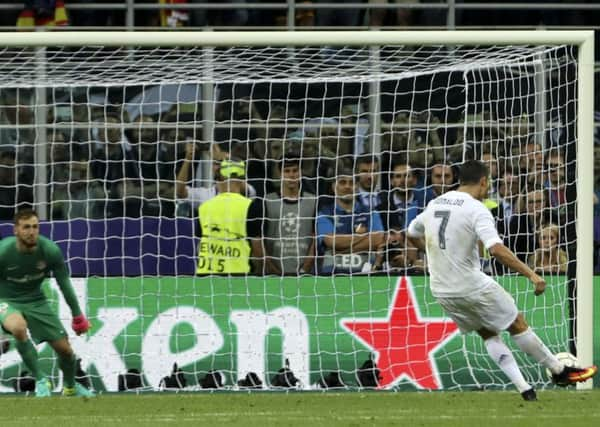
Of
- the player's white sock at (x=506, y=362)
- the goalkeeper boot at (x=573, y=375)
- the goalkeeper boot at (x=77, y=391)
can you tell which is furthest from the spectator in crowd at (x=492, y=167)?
the goalkeeper boot at (x=77, y=391)

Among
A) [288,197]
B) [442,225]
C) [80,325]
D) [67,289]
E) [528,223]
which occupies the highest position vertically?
[288,197]

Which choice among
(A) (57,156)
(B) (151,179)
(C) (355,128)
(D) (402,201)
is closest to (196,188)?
(B) (151,179)

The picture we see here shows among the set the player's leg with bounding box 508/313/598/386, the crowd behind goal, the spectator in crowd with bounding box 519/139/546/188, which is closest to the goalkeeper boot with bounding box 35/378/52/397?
the crowd behind goal

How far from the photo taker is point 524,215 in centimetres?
1335

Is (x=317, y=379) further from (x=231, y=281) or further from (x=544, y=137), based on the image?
(x=544, y=137)

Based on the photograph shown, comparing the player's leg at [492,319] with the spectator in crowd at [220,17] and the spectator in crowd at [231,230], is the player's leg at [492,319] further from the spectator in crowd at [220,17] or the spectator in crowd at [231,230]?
the spectator in crowd at [220,17]

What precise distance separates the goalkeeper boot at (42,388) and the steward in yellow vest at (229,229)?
1659 mm

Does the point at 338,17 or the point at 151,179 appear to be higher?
the point at 338,17

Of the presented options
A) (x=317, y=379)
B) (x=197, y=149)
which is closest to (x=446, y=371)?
(x=317, y=379)

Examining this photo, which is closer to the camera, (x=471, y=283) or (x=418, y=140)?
(x=471, y=283)

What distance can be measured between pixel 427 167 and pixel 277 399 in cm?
295

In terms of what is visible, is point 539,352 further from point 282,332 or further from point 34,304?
point 34,304

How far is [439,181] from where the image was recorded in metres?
13.5

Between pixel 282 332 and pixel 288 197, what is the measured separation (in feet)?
4.07
